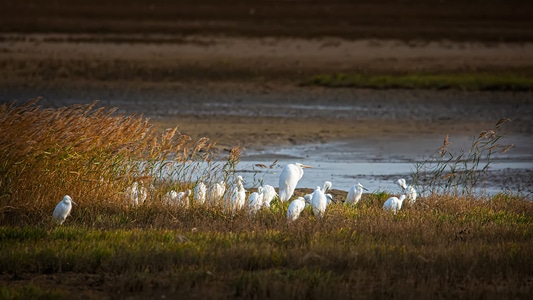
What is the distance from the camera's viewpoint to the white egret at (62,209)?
980 centimetres

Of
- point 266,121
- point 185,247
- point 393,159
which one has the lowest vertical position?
point 185,247

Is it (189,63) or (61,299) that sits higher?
(189,63)

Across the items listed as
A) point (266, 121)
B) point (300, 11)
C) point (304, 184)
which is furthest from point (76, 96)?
point (300, 11)

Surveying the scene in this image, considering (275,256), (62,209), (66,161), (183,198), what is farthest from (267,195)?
(275,256)

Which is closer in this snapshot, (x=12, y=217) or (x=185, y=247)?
(x=185, y=247)

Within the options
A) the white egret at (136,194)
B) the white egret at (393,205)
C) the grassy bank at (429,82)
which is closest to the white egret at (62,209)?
the white egret at (136,194)

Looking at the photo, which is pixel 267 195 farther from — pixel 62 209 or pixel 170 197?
pixel 62 209

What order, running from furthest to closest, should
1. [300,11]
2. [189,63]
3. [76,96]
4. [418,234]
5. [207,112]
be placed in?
[300,11], [189,63], [76,96], [207,112], [418,234]

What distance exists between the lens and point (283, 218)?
1046 centimetres

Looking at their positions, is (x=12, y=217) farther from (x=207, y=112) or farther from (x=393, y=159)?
(x=207, y=112)

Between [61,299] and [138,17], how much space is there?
173 feet

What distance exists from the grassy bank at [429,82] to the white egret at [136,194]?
62.7 feet

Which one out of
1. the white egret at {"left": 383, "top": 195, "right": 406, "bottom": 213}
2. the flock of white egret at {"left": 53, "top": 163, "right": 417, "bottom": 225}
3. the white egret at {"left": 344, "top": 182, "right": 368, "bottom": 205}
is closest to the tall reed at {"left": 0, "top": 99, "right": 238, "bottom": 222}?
the flock of white egret at {"left": 53, "top": 163, "right": 417, "bottom": 225}

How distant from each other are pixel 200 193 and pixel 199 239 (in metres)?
1.83
